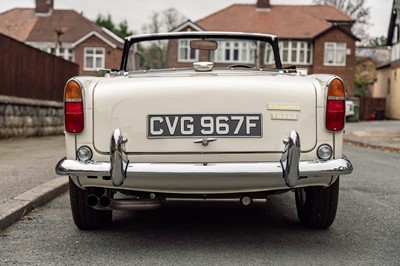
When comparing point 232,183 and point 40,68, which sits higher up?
point 40,68

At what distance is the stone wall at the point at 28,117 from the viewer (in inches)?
517

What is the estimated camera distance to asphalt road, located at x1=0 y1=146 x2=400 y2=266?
3.80m

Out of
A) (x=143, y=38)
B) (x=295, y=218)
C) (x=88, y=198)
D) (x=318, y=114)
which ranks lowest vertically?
(x=295, y=218)

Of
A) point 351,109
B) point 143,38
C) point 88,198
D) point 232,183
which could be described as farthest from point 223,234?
point 351,109

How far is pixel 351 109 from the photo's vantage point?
34.3 m

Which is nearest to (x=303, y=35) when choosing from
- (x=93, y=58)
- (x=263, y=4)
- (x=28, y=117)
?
(x=263, y=4)

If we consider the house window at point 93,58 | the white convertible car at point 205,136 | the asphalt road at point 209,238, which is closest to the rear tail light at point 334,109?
the white convertible car at point 205,136

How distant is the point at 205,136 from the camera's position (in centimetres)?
384

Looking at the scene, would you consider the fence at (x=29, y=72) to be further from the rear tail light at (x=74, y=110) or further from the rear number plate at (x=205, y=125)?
the rear number plate at (x=205, y=125)

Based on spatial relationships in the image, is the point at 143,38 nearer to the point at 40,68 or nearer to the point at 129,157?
the point at 129,157

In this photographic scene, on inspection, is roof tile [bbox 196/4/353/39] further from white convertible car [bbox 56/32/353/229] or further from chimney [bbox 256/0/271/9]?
white convertible car [bbox 56/32/353/229]

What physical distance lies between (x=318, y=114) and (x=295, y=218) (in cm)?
153

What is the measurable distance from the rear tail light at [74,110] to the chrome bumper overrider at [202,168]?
308mm

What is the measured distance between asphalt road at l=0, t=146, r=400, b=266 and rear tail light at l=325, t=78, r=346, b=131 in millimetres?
912
